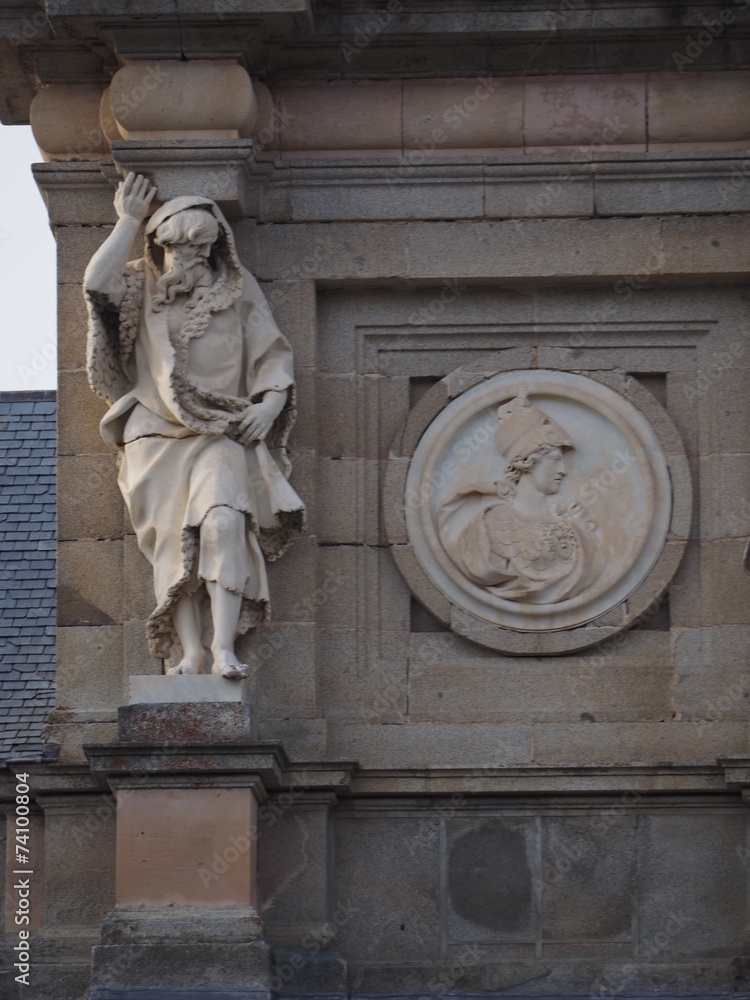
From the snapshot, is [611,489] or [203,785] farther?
[611,489]

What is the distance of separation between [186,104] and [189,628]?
3196 millimetres

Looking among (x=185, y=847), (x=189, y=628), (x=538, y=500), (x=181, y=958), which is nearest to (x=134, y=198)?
(x=189, y=628)

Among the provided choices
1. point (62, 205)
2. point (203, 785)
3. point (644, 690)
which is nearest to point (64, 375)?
point (62, 205)

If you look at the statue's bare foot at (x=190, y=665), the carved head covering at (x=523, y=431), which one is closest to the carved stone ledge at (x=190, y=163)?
the carved head covering at (x=523, y=431)

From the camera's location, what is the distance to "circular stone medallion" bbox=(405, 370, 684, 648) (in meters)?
16.4

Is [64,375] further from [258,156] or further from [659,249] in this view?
[659,249]

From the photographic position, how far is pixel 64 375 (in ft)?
54.8

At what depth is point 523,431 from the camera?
16.5 metres

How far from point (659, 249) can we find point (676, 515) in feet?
5.38

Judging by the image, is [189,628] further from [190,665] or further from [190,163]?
[190,163]

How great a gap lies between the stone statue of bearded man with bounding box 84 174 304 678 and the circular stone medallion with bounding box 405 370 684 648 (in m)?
1.01

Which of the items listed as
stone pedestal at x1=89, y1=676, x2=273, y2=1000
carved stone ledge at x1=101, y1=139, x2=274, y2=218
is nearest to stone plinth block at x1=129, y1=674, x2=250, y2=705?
stone pedestal at x1=89, y1=676, x2=273, y2=1000

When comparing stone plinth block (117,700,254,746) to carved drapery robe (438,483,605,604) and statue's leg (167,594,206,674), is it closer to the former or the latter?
statue's leg (167,594,206,674)

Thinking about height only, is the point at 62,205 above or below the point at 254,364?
above
